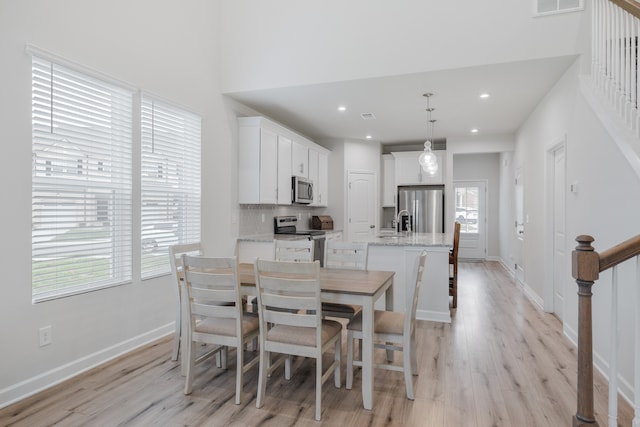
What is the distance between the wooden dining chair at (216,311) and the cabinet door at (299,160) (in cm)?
344

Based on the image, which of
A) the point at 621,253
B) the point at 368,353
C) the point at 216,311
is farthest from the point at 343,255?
the point at 621,253

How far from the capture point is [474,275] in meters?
7.07

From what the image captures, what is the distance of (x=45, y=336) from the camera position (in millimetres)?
2633

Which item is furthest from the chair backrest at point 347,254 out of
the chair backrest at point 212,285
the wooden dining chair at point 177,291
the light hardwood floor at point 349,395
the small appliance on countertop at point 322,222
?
the small appliance on countertop at point 322,222

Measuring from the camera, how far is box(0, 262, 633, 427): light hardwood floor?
2.22m

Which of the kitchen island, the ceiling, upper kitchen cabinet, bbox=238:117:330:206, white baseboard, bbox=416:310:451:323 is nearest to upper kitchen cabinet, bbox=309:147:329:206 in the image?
the ceiling

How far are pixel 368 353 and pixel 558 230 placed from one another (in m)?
3.16

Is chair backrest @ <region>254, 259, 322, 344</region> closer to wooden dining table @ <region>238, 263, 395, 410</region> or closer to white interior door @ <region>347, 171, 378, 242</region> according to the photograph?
wooden dining table @ <region>238, 263, 395, 410</region>

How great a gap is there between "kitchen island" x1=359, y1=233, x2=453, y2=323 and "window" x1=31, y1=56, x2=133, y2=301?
2.64 m

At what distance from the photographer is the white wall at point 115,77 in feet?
7.93

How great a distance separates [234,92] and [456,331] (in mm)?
3685

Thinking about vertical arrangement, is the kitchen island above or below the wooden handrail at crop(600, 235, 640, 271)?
below

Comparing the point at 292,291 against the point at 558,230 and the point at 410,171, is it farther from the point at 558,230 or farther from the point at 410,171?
the point at 410,171

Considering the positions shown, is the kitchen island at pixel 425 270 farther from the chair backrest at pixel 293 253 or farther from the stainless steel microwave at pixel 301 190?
the stainless steel microwave at pixel 301 190
